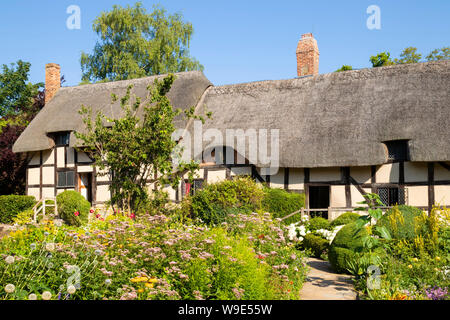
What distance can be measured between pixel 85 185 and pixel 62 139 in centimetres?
215

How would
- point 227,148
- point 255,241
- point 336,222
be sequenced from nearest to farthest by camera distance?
point 255,241
point 336,222
point 227,148

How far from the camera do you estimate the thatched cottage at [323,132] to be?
12742mm

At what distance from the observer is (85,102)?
18656mm

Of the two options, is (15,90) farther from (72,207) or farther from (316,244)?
(316,244)

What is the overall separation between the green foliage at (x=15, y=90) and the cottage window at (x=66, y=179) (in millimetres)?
9823

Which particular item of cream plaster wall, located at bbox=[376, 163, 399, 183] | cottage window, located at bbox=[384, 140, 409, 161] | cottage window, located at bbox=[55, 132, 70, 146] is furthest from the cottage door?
cottage window, located at bbox=[384, 140, 409, 161]

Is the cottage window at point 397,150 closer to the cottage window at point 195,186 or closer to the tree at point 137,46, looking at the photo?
the cottage window at point 195,186

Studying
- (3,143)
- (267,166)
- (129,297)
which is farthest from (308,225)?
(3,143)

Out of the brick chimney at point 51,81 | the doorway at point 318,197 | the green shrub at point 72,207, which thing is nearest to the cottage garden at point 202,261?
the green shrub at point 72,207

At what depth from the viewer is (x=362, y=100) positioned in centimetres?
1448

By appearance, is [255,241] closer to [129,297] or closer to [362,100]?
[129,297]

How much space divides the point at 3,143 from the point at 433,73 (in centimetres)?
1829

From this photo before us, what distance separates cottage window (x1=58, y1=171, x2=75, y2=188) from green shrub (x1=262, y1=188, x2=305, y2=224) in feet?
28.4

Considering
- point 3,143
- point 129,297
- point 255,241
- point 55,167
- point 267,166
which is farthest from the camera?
point 3,143
